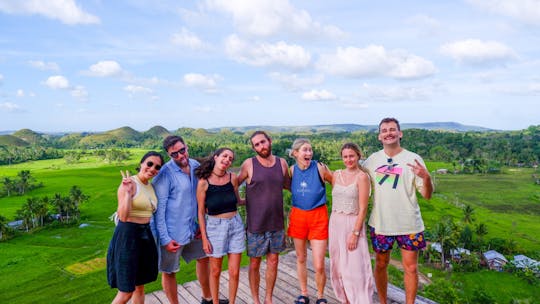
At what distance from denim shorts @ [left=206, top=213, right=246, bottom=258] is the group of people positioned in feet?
0.04

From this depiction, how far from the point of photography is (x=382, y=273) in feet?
15.1

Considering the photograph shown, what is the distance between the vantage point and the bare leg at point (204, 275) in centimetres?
468

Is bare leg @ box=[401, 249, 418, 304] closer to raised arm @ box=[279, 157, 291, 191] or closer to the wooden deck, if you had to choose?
the wooden deck

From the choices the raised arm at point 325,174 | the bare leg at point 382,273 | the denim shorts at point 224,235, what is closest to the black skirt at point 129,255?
the denim shorts at point 224,235

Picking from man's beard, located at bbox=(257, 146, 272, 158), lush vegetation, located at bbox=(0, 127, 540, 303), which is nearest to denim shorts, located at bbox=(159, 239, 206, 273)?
man's beard, located at bbox=(257, 146, 272, 158)

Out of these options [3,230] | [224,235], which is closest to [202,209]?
[224,235]

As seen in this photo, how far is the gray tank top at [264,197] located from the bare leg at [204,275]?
85 cm

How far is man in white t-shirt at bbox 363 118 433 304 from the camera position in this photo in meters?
4.23

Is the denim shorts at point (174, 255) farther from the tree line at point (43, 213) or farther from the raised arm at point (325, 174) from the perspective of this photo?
the tree line at point (43, 213)

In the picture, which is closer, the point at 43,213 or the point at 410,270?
the point at 410,270

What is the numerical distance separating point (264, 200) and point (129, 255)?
1.68m

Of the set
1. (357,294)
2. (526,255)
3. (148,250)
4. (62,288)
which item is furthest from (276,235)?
(526,255)

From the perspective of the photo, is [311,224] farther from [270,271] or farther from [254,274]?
[254,274]

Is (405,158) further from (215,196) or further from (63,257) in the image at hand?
(63,257)
